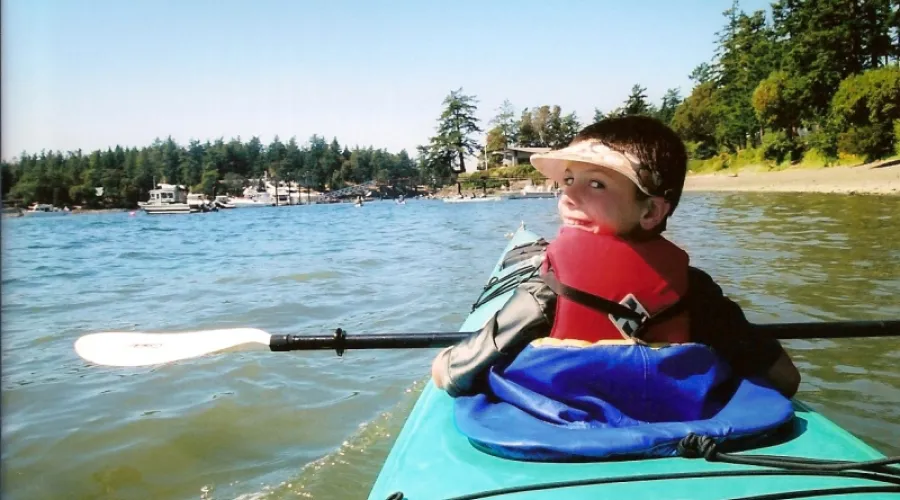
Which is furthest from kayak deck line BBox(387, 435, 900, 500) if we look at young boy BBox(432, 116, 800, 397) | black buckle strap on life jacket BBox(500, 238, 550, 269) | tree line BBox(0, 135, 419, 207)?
tree line BBox(0, 135, 419, 207)

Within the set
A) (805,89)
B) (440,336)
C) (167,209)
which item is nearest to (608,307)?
(440,336)

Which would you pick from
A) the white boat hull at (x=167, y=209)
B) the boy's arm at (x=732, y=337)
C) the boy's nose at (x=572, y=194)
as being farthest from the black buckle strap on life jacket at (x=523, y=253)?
the white boat hull at (x=167, y=209)

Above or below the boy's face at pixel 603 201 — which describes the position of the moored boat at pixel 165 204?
above

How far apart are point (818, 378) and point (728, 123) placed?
4322cm

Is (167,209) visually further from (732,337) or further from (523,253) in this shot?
(732,337)

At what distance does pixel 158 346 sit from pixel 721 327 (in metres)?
2.65

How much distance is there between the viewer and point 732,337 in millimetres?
1843

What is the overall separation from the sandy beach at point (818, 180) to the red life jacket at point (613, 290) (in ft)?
63.8

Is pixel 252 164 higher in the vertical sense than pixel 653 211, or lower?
higher

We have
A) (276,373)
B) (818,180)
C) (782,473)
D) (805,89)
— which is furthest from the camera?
(805,89)

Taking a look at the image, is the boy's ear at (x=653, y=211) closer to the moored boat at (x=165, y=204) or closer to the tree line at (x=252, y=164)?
the moored boat at (x=165, y=204)

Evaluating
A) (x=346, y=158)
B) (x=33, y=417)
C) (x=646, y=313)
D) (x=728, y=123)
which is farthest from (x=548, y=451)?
(x=346, y=158)

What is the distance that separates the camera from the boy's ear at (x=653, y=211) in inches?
68.4

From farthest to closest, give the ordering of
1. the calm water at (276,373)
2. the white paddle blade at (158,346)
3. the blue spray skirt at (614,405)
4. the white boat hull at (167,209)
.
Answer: the white boat hull at (167,209) < the calm water at (276,373) < the white paddle blade at (158,346) < the blue spray skirt at (614,405)
